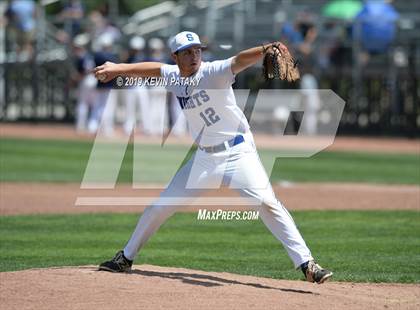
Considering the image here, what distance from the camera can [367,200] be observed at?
1504 centimetres

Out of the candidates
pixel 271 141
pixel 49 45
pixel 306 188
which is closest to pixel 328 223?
pixel 306 188

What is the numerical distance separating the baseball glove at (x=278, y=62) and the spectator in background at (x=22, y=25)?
23.0 m

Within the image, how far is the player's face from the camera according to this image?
8.34m

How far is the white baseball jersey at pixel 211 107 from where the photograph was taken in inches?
326

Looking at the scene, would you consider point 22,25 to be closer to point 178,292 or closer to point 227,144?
point 227,144

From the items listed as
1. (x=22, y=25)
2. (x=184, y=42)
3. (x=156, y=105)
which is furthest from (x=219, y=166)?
(x=22, y=25)

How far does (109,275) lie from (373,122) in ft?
60.6

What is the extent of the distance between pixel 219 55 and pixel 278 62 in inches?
730

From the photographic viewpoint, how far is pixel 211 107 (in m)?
Result: 8.36

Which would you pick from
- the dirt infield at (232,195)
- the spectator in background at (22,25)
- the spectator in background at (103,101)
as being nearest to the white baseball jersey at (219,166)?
the dirt infield at (232,195)

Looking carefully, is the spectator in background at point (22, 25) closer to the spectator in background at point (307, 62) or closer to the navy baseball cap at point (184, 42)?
the spectator in background at point (307, 62)

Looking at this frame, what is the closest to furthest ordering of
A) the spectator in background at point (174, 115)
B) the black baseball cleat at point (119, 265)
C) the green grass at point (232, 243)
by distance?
the black baseball cleat at point (119, 265) < the green grass at point (232, 243) < the spectator in background at point (174, 115)

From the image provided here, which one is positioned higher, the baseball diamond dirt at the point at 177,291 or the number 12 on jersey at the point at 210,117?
the number 12 on jersey at the point at 210,117

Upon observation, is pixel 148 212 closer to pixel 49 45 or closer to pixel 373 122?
pixel 373 122
